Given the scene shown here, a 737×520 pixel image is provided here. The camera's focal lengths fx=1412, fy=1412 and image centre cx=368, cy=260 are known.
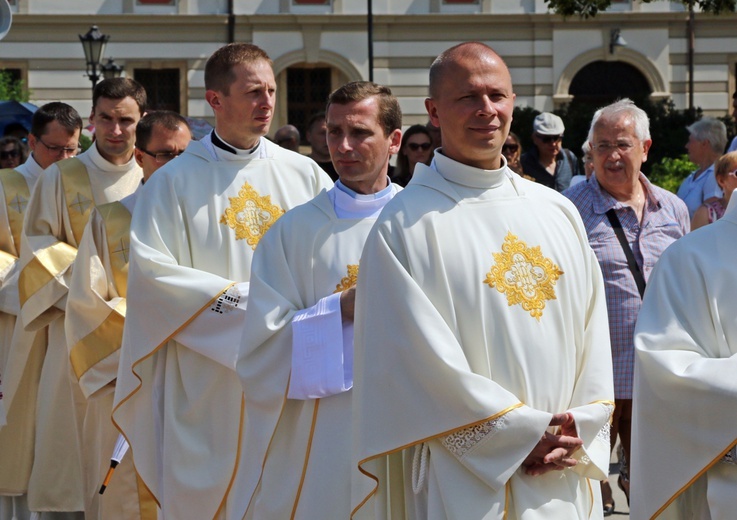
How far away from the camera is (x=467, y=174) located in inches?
157

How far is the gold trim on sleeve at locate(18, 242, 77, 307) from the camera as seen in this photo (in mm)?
6844

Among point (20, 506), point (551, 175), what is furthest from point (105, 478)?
point (551, 175)

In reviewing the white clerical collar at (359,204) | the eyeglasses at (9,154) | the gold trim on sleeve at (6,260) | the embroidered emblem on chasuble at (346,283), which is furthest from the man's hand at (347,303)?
the eyeglasses at (9,154)

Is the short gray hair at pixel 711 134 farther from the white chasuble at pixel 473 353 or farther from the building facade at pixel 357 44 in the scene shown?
the building facade at pixel 357 44

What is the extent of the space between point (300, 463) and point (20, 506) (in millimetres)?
3222

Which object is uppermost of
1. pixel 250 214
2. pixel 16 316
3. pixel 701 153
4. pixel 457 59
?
pixel 457 59

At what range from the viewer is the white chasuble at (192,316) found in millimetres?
5527

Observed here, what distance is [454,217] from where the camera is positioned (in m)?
3.94

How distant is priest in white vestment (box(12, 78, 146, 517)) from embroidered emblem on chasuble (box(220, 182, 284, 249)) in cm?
137

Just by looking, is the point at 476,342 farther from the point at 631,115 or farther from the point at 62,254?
the point at 62,254

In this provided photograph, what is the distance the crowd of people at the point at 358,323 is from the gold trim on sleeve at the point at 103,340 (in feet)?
0.03

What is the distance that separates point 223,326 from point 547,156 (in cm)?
389

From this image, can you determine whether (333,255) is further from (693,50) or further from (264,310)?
(693,50)

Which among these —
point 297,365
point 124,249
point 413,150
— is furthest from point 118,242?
point 297,365
